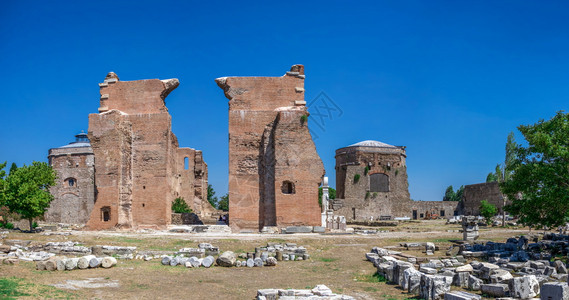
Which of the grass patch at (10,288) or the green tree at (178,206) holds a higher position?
the green tree at (178,206)

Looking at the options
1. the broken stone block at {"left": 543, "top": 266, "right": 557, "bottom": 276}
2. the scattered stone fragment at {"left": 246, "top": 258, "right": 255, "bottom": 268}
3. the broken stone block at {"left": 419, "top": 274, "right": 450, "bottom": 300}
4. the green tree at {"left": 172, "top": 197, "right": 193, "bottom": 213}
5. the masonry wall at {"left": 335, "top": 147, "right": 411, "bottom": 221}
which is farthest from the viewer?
the masonry wall at {"left": 335, "top": 147, "right": 411, "bottom": 221}

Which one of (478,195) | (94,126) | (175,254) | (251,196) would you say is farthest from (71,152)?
(478,195)

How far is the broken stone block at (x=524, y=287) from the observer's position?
8312mm

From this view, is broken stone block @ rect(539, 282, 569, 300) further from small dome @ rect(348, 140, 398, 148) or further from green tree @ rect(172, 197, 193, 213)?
small dome @ rect(348, 140, 398, 148)

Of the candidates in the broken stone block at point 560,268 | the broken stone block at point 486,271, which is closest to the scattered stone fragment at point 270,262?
the broken stone block at point 486,271

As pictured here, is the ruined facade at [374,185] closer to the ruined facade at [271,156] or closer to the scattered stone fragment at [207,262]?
the ruined facade at [271,156]

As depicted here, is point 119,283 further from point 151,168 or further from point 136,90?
point 136,90

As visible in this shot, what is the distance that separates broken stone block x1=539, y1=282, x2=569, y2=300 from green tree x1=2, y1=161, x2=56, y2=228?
841 inches

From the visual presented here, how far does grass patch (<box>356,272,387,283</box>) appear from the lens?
11.1 m

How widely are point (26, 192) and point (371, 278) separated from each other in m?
17.6

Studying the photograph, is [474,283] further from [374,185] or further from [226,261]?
[374,185]

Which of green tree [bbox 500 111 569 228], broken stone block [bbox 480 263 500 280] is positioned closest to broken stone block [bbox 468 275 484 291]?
broken stone block [bbox 480 263 500 280]

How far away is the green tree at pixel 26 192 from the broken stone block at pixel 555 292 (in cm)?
2136

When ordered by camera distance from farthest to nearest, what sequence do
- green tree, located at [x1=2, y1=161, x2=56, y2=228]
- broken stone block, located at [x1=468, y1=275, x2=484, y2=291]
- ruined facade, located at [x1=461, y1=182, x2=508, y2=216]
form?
1. ruined facade, located at [x1=461, y1=182, x2=508, y2=216]
2. green tree, located at [x1=2, y1=161, x2=56, y2=228]
3. broken stone block, located at [x1=468, y1=275, x2=484, y2=291]
